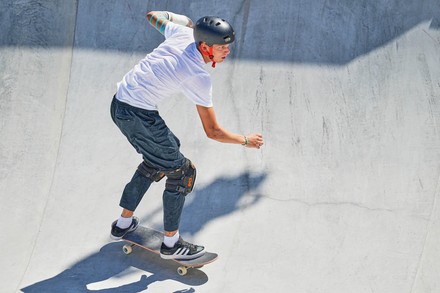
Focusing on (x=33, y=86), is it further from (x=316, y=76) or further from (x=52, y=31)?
(x=316, y=76)

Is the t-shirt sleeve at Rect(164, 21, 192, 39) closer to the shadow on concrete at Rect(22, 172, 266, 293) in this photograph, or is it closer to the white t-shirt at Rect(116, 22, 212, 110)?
the white t-shirt at Rect(116, 22, 212, 110)

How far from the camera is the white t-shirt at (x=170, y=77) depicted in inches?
183

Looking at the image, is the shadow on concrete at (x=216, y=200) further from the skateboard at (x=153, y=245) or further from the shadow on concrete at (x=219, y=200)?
the skateboard at (x=153, y=245)

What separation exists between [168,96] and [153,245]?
1218 millimetres

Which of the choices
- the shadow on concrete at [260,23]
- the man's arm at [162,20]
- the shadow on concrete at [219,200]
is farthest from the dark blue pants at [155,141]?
the shadow on concrete at [260,23]

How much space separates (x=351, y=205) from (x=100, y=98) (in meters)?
2.50

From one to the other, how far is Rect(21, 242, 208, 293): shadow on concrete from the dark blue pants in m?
0.37

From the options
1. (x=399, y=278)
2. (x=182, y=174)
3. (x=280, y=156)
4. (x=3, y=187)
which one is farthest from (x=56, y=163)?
(x=399, y=278)

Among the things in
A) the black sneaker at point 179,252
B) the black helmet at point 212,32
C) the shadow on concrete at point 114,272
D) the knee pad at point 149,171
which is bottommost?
the shadow on concrete at point 114,272

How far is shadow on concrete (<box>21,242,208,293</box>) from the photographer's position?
5027 mm

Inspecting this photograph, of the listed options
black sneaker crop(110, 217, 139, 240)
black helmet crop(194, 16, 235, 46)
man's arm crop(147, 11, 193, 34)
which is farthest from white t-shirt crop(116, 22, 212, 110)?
black sneaker crop(110, 217, 139, 240)

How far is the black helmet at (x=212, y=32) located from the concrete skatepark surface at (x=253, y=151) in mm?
1607

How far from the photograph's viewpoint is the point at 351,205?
19.0ft

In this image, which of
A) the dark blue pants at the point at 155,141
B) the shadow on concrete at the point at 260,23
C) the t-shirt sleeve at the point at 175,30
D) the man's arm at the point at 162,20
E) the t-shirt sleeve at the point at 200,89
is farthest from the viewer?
the shadow on concrete at the point at 260,23
